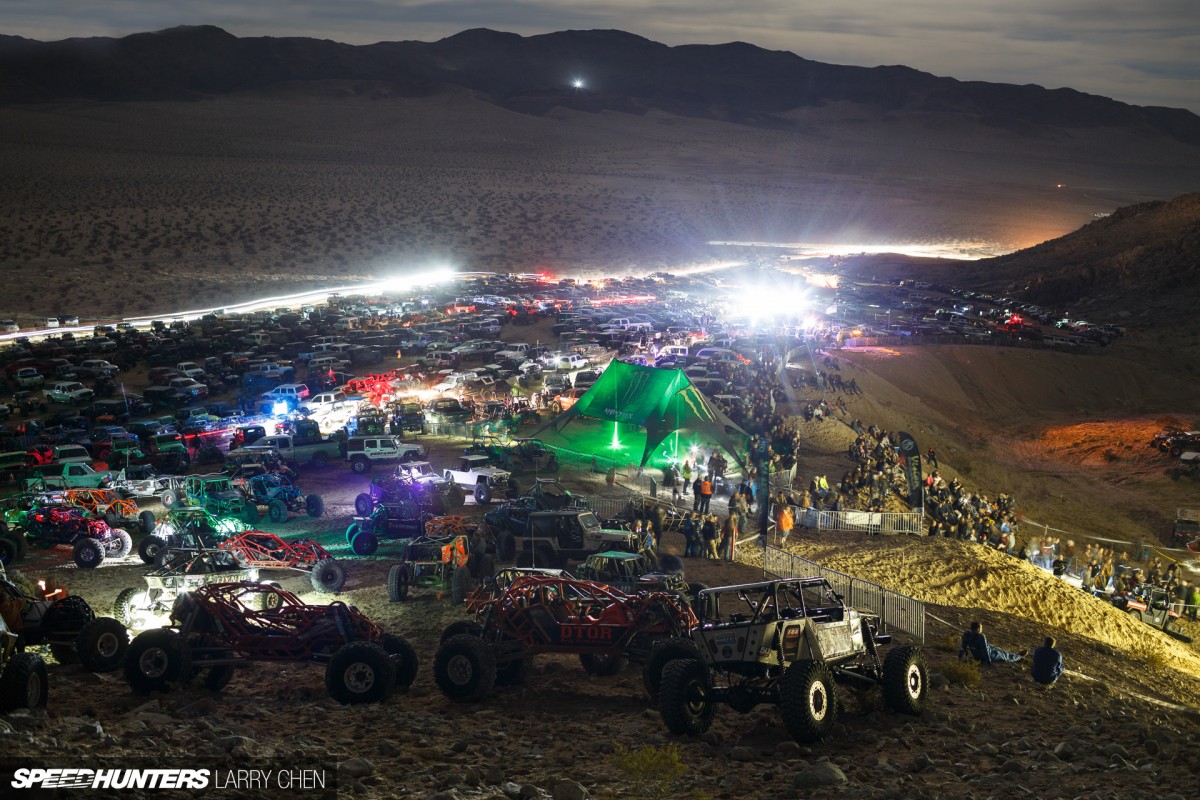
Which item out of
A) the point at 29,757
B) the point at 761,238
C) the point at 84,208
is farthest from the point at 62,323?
the point at 761,238

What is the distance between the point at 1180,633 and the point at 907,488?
7.63 metres

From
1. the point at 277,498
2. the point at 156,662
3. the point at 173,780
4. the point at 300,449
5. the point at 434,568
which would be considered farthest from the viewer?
the point at 300,449

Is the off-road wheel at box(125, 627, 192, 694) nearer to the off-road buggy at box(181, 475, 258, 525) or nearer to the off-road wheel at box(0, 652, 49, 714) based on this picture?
the off-road wheel at box(0, 652, 49, 714)

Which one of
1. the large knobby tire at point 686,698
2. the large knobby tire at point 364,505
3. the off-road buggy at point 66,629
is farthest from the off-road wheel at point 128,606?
the large knobby tire at point 364,505

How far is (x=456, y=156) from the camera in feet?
509

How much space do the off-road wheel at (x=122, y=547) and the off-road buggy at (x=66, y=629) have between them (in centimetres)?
751

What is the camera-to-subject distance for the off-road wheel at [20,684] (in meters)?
11.2

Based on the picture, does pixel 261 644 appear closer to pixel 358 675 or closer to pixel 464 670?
pixel 358 675

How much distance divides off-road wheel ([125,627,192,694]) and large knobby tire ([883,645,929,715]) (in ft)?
27.0

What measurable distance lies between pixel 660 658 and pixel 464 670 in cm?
236

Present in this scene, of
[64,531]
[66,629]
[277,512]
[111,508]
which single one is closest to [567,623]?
Result: [66,629]

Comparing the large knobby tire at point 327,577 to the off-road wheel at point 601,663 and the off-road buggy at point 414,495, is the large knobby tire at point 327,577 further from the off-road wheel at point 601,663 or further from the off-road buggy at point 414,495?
the off-road wheel at point 601,663

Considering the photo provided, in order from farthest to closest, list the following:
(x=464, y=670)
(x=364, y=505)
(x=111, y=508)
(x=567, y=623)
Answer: (x=364, y=505), (x=111, y=508), (x=567, y=623), (x=464, y=670)

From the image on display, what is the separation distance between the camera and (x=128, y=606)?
16141 millimetres
